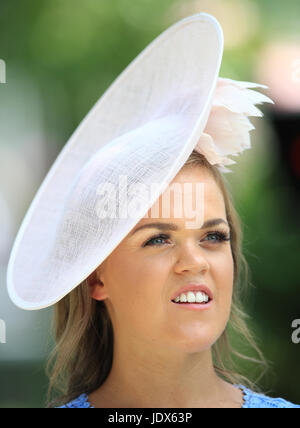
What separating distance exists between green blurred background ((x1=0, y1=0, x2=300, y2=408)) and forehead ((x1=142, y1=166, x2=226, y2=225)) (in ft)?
3.11

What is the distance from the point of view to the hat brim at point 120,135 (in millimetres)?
1182

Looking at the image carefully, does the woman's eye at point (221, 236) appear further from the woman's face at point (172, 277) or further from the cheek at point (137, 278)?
the cheek at point (137, 278)

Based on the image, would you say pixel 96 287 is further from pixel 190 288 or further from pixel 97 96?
pixel 97 96

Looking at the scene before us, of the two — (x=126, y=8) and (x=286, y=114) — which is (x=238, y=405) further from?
(x=126, y=8)

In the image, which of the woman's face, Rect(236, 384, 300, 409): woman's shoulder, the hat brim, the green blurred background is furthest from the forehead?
the green blurred background

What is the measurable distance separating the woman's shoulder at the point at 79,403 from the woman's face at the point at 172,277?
22cm

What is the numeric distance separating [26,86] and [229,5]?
93 centimetres

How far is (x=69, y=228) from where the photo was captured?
129 cm

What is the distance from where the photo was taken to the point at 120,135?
1513mm

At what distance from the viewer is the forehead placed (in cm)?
125

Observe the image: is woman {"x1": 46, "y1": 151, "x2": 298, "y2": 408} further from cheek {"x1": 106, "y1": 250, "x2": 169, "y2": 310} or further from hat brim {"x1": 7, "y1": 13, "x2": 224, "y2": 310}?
hat brim {"x1": 7, "y1": 13, "x2": 224, "y2": 310}

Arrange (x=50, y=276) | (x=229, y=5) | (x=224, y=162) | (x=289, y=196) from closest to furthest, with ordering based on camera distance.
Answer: (x=50, y=276) < (x=224, y=162) < (x=289, y=196) < (x=229, y=5)

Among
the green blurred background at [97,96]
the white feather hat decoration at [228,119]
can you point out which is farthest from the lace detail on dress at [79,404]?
the green blurred background at [97,96]
